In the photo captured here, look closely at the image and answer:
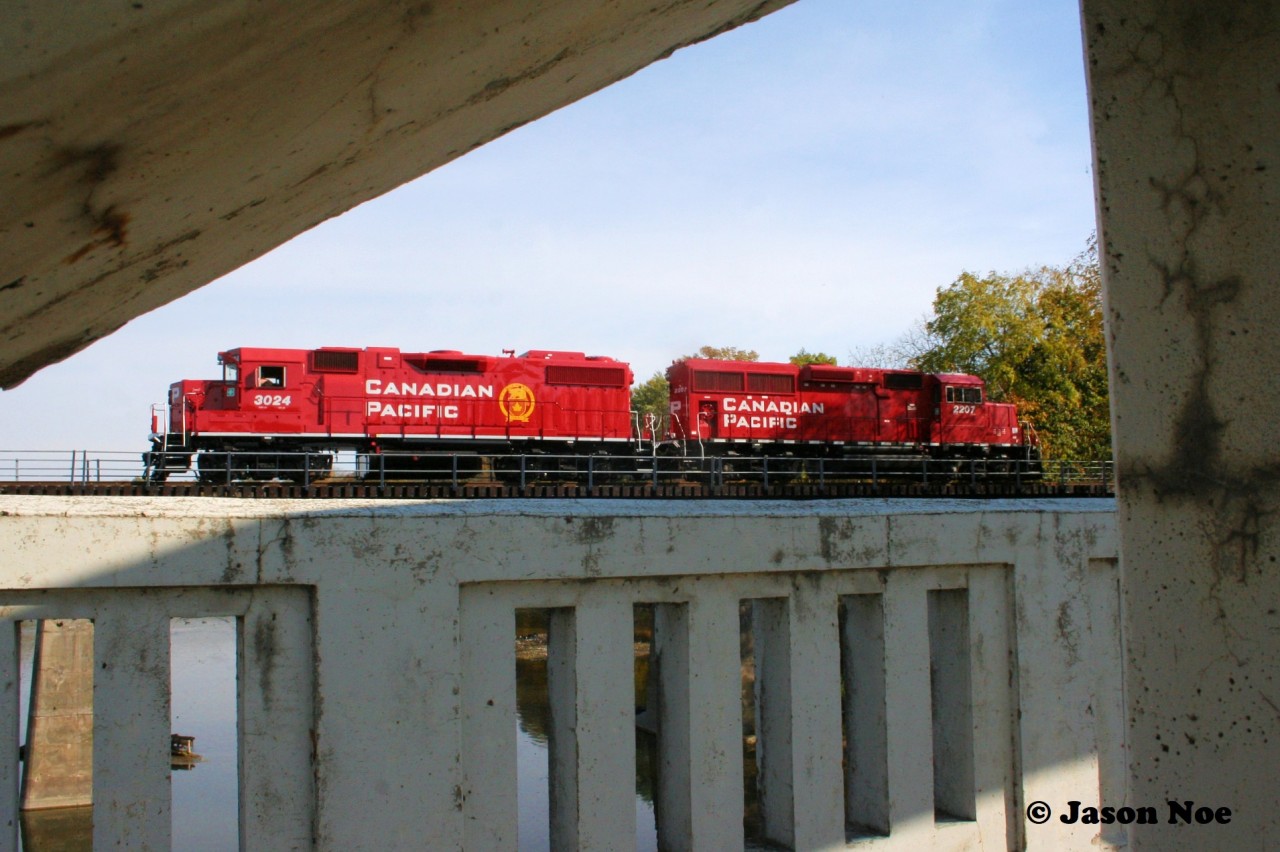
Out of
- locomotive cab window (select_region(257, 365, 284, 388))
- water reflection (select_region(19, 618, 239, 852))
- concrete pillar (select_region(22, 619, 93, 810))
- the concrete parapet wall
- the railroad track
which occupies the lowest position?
water reflection (select_region(19, 618, 239, 852))

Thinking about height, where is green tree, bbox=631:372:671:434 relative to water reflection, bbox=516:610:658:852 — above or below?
above

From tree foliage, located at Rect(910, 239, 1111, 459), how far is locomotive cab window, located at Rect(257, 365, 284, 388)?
22906 millimetres

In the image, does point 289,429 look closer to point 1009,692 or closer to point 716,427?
point 716,427

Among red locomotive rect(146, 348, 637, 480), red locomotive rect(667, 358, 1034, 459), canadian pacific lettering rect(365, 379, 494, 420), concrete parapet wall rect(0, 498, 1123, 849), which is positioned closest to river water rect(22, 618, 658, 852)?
concrete parapet wall rect(0, 498, 1123, 849)

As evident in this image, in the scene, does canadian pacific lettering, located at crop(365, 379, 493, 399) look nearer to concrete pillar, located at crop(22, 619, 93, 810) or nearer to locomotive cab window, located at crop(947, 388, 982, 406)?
concrete pillar, located at crop(22, 619, 93, 810)

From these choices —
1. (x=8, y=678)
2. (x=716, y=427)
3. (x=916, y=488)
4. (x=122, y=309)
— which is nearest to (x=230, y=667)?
(x=716, y=427)

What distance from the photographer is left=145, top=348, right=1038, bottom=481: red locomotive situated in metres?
19.4

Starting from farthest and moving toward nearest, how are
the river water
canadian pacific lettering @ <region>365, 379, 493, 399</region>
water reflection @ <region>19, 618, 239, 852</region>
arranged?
canadian pacific lettering @ <region>365, 379, 493, 399</region>, water reflection @ <region>19, 618, 239, 852</region>, the river water

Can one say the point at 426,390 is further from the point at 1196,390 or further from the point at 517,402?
the point at 1196,390

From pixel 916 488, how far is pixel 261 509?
42.8 feet

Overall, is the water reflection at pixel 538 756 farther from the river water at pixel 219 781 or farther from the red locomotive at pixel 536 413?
the red locomotive at pixel 536 413

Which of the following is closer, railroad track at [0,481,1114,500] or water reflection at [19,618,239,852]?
railroad track at [0,481,1114,500]

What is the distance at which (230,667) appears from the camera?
2980 cm

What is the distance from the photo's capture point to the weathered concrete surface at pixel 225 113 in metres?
1.54
